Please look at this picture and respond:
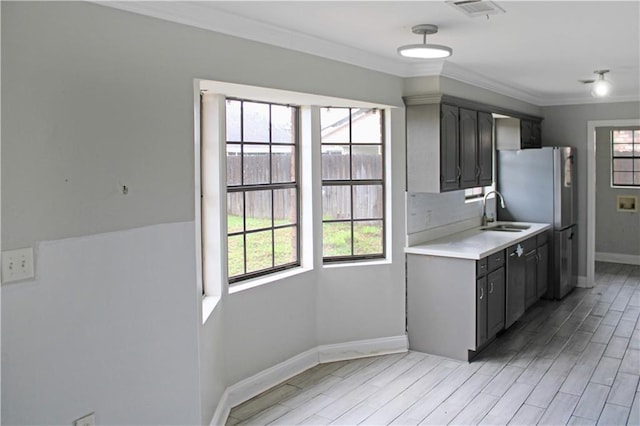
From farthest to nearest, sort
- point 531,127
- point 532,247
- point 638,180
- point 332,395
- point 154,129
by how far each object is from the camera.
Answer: point 638,180, point 531,127, point 532,247, point 332,395, point 154,129

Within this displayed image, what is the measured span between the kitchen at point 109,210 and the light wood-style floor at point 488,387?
0.59m

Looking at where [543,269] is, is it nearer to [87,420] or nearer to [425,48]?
[425,48]

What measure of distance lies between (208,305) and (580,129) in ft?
18.2

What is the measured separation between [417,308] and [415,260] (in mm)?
395

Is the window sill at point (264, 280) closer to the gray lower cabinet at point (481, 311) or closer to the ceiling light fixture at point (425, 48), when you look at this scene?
the gray lower cabinet at point (481, 311)

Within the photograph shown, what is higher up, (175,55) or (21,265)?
(175,55)

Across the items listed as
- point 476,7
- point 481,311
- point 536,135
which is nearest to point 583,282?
point 536,135

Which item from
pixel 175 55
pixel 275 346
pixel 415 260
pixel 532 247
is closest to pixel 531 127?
pixel 532 247

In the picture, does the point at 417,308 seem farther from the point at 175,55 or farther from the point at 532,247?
the point at 175,55

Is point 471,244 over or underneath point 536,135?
underneath

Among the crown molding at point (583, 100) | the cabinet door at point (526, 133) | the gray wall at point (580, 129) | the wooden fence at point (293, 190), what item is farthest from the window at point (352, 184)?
the gray wall at point (580, 129)

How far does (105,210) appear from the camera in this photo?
243 cm

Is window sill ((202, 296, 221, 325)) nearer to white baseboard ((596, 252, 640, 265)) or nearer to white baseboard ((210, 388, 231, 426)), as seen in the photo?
white baseboard ((210, 388, 231, 426))

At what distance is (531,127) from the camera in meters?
6.75
